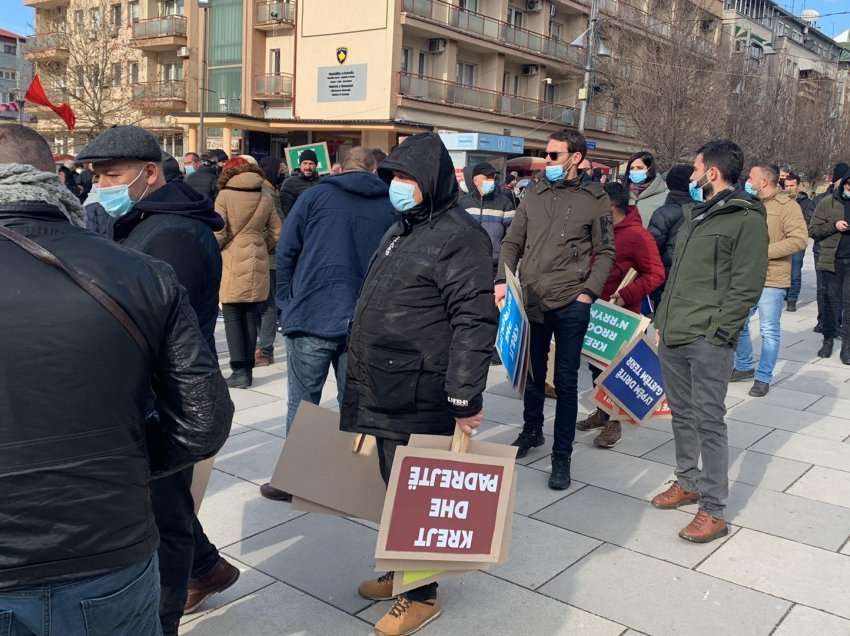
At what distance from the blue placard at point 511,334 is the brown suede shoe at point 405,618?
5.18ft

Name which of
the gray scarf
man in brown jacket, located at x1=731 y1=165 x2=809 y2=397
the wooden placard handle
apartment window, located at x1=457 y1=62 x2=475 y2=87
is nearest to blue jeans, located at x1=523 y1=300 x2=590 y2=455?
the wooden placard handle

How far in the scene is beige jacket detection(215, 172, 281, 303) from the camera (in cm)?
646

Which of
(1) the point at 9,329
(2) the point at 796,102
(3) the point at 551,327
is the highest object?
(2) the point at 796,102

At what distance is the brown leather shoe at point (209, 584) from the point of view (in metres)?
3.23

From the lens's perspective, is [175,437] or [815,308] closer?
[175,437]

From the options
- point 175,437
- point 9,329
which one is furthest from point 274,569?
point 9,329

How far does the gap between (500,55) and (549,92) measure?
17.8 feet

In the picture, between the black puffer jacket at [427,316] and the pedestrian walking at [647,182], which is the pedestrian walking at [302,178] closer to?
the pedestrian walking at [647,182]

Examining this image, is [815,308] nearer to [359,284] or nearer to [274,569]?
[359,284]

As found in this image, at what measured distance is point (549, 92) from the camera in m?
38.9

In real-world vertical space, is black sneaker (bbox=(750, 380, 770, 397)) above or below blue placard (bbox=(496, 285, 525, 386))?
below

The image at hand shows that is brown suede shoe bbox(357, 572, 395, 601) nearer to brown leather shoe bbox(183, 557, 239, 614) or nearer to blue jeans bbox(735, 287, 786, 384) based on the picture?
brown leather shoe bbox(183, 557, 239, 614)

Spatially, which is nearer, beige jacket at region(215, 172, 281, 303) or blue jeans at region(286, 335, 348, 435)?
blue jeans at region(286, 335, 348, 435)

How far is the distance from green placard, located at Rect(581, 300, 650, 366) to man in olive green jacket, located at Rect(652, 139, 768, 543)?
966 mm
